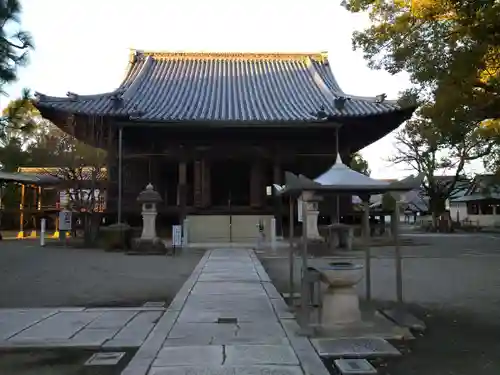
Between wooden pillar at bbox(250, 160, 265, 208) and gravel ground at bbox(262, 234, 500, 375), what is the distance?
26.9ft

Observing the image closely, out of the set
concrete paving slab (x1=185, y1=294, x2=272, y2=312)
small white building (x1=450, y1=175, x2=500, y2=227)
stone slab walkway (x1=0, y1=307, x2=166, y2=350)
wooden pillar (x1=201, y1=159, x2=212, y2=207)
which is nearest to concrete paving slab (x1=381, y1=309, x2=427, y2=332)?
concrete paving slab (x1=185, y1=294, x2=272, y2=312)

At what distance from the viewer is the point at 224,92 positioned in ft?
99.3

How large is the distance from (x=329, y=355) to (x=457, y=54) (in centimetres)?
506

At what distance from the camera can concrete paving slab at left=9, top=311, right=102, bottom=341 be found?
22.4 ft

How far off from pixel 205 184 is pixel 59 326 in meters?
18.5

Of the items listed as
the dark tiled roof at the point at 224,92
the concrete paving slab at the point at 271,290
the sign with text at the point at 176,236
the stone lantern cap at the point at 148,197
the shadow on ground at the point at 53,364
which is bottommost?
the shadow on ground at the point at 53,364

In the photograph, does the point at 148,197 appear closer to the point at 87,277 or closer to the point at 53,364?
the point at 87,277

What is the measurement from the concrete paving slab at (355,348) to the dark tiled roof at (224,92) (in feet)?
60.9

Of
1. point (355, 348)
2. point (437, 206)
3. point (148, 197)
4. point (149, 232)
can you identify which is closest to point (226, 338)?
point (355, 348)

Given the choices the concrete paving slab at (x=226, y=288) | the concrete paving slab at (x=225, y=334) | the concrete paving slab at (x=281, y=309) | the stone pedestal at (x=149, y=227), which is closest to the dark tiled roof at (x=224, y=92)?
the stone pedestal at (x=149, y=227)

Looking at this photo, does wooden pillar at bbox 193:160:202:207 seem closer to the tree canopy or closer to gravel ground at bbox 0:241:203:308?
gravel ground at bbox 0:241:203:308

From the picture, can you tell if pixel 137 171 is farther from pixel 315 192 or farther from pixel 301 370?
pixel 301 370

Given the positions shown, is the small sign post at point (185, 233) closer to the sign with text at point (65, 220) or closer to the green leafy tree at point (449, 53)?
the sign with text at point (65, 220)

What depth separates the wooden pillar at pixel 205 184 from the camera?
25484 mm
